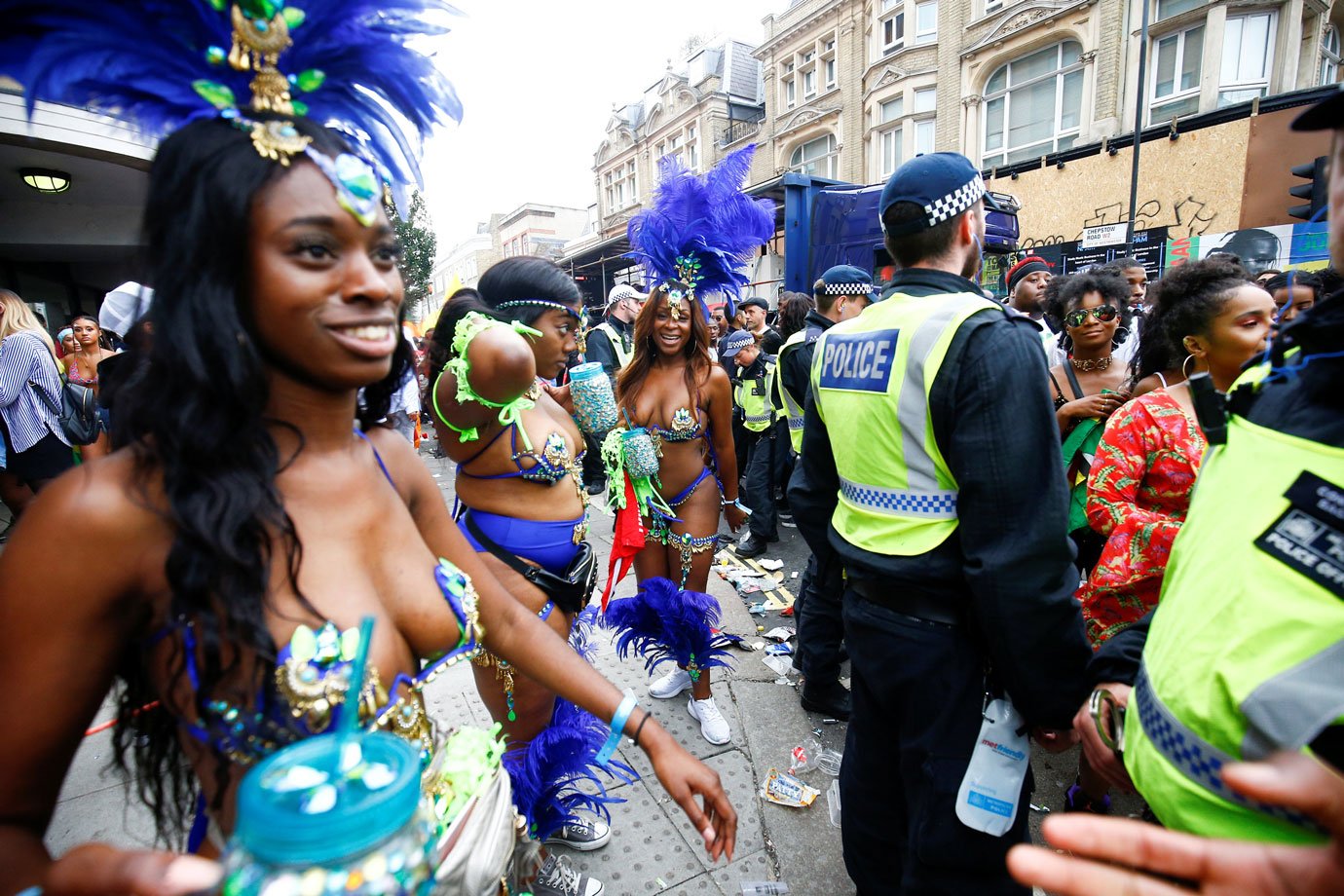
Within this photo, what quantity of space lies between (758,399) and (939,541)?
4.56 m

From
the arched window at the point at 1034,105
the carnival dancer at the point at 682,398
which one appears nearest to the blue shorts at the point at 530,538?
the carnival dancer at the point at 682,398

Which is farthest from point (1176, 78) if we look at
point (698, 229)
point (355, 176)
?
point (355, 176)

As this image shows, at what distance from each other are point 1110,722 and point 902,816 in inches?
35.4

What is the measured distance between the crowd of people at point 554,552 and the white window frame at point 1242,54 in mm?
14743

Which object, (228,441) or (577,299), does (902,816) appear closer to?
(228,441)

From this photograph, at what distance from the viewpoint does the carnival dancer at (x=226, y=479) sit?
2.81 ft

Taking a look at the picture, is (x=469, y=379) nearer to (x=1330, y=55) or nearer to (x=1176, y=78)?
(x=1176, y=78)

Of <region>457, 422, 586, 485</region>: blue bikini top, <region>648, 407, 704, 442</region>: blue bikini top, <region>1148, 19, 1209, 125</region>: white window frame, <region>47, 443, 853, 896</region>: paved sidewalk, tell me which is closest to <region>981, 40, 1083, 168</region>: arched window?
<region>1148, 19, 1209, 125</region>: white window frame

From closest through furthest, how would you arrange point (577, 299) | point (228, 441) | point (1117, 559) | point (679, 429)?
point (228, 441)
point (1117, 559)
point (577, 299)
point (679, 429)

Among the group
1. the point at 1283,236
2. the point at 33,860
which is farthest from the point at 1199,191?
the point at 33,860

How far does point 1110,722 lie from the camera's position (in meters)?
1.31

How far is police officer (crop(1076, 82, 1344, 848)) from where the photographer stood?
72 cm

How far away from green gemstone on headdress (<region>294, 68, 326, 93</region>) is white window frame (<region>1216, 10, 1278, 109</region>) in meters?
17.1

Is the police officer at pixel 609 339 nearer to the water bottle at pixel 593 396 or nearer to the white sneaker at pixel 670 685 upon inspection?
the white sneaker at pixel 670 685
